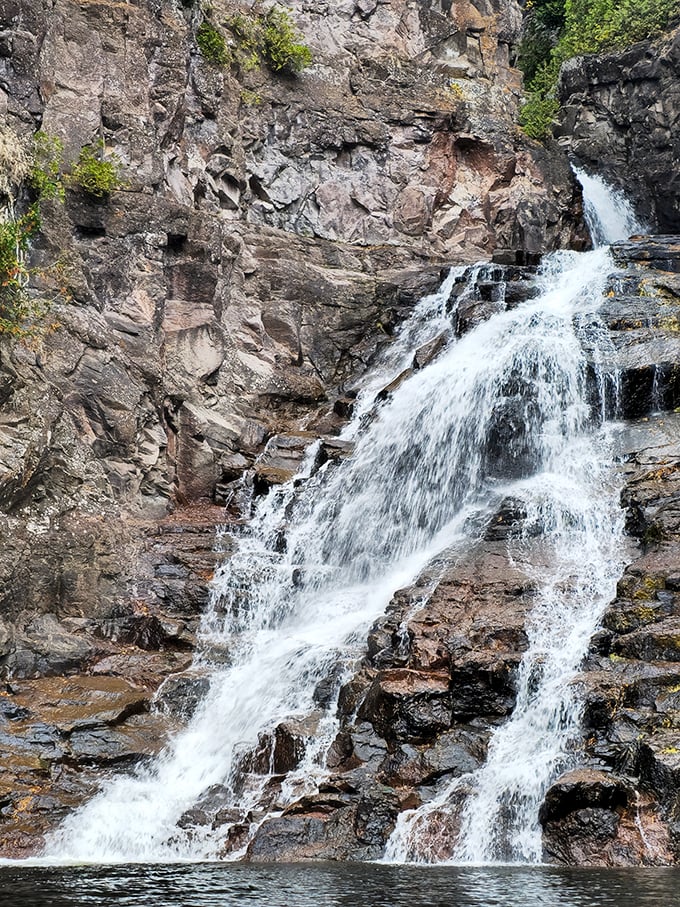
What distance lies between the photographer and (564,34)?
3838 cm

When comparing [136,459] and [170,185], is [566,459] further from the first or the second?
[170,185]

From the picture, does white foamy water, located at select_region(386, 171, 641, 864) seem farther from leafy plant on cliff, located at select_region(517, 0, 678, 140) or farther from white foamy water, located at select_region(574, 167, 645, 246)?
leafy plant on cliff, located at select_region(517, 0, 678, 140)

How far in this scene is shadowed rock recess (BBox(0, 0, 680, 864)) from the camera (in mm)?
12414

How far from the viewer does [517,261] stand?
25797 millimetres

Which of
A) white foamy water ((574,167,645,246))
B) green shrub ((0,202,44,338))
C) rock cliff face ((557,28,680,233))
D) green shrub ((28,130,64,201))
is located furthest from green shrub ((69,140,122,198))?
rock cliff face ((557,28,680,233))

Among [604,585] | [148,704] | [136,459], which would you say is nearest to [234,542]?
[136,459]

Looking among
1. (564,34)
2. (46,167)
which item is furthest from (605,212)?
(46,167)

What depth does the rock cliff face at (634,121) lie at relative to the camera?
32031mm

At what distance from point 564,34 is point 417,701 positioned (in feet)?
110

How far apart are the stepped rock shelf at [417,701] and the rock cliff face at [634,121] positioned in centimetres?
1527

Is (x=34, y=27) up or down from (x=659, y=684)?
up

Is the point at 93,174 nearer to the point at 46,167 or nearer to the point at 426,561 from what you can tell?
the point at 46,167

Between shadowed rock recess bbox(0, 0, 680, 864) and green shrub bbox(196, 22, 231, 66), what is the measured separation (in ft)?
1.26

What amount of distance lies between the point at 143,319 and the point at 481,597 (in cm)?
1139
